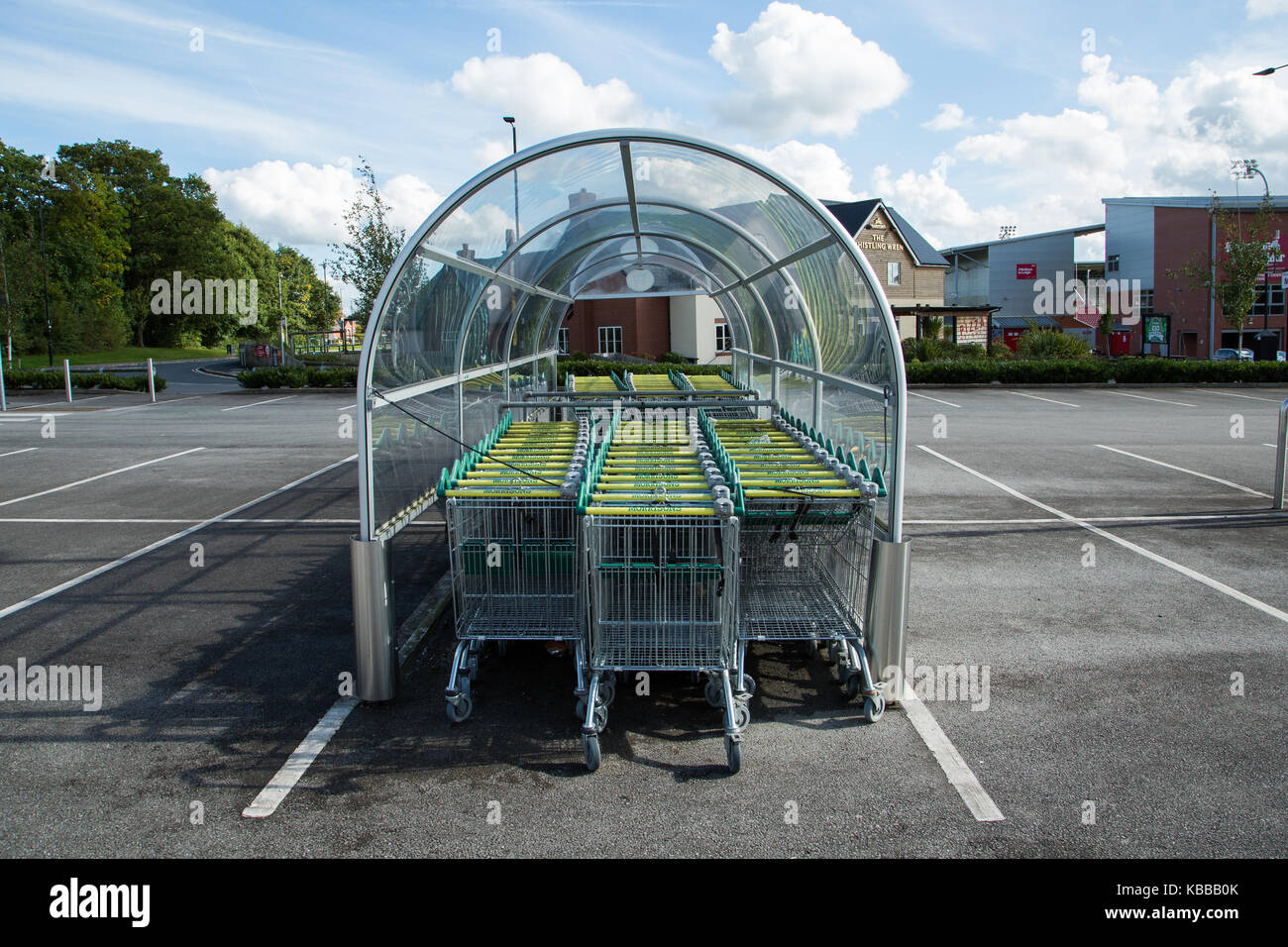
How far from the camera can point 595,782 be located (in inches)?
174

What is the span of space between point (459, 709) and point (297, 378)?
1101 inches

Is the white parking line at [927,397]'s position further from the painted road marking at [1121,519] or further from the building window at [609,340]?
the building window at [609,340]

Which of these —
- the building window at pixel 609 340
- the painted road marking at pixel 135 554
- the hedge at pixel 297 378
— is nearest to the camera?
the painted road marking at pixel 135 554

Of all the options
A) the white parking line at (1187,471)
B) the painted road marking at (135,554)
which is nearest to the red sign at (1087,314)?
the white parking line at (1187,471)

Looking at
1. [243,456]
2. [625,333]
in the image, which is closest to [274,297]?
[625,333]

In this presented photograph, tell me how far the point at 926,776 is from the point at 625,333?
1625 inches

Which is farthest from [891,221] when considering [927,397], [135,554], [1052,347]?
[135,554]

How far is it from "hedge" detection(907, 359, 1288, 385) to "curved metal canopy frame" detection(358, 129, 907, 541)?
16936mm

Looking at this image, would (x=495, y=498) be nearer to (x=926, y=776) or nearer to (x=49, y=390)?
(x=926, y=776)

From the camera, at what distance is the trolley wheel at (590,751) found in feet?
14.8

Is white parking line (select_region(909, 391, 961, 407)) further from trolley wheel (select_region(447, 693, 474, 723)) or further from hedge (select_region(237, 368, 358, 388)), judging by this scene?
trolley wheel (select_region(447, 693, 474, 723))

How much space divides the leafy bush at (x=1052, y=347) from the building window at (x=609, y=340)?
18537mm

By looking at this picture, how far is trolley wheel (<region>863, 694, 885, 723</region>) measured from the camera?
200 inches

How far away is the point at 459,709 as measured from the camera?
5078 millimetres
